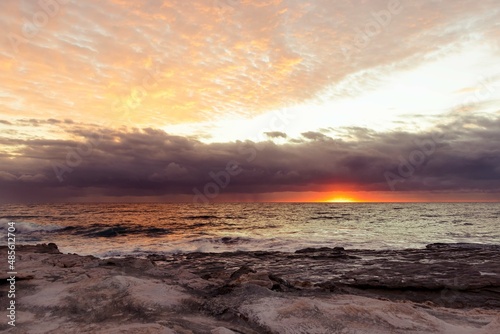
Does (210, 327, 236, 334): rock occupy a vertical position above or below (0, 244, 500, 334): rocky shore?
above

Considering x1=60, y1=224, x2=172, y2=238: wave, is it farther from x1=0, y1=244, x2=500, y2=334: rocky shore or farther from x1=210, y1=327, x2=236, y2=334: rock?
x1=210, y1=327, x2=236, y2=334: rock

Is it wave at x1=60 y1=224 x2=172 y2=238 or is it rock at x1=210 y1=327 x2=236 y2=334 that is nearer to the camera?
rock at x1=210 y1=327 x2=236 y2=334

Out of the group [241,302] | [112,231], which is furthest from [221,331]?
[112,231]

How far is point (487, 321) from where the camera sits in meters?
7.86

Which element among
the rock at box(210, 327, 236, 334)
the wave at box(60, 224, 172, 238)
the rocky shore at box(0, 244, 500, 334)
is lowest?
the wave at box(60, 224, 172, 238)

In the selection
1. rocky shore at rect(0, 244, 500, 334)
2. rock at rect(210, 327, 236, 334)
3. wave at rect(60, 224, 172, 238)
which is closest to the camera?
rock at rect(210, 327, 236, 334)

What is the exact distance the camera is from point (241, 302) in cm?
893

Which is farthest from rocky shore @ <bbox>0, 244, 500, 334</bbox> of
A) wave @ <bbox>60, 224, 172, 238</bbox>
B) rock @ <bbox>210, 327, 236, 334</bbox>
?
wave @ <bbox>60, 224, 172, 238</bbox>

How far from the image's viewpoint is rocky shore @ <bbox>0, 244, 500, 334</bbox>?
278 inches

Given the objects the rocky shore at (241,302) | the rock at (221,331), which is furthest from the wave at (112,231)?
the rock at (221,331)

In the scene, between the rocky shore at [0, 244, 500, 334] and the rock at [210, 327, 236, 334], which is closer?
the rock at [210, 327, 236, 334]

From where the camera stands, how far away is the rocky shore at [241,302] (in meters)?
7.05

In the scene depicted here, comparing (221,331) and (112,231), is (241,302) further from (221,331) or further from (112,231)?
(112,231)

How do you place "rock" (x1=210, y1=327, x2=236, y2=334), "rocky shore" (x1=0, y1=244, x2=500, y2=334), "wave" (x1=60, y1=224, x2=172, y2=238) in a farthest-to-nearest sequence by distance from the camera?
"wave" (x1=60, y1=224, x2=172, y2=238) < "rocky shore" (x1=0, y1=244, x2=500, y2=334) < "rock" (x1=210, y1=327, x2=236, y2=334)
